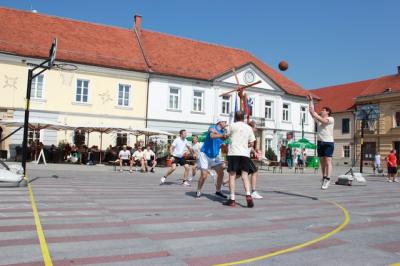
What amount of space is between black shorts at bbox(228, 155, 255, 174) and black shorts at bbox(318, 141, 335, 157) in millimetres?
3240

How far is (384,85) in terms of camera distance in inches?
2023

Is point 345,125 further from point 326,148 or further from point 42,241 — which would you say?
point 42,241

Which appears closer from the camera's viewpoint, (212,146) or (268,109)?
(212,146)

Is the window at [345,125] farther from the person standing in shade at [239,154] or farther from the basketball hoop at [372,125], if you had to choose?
the person standing in shade at [239,154]

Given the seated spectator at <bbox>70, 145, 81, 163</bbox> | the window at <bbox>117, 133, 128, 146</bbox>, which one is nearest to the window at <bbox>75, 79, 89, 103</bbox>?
the window at <bbox>117, 133, 128, 146</bbox>

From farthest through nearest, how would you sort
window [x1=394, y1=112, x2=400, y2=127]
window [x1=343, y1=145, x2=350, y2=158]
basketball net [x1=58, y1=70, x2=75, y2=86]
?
window [x1=343, y1=145, x2=350, y2=158]
window [x1=394, y1=112, x2=400, y2=127]
basketball net [x1=58, y1=70, x2=75, y2=86]

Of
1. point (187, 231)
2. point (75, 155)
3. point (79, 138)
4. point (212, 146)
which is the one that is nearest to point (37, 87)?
point (79, 138)

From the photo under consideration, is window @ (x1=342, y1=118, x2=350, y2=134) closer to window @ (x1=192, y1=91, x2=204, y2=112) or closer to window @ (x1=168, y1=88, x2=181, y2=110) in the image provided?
window @ (x1=192, y1=91, x2=204, y2=112)

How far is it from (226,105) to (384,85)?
23.6m

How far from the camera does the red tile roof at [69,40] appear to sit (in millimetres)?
30766

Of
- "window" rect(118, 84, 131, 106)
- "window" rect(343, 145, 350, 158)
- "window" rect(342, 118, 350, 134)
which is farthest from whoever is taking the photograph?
"window" rect(342, 118, 350, 134)

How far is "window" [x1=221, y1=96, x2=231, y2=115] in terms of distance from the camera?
39.4 metres

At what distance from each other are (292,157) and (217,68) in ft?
36.1

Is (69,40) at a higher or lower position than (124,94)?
higher
